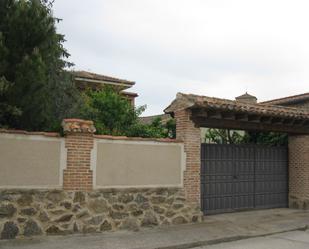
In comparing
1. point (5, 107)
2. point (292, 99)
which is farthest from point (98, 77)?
point (5, 107)

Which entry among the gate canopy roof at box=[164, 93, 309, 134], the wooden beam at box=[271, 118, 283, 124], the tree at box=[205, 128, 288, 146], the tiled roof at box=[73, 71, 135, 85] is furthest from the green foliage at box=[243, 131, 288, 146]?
the tiled roof at box=[73, 71, 135, 85]

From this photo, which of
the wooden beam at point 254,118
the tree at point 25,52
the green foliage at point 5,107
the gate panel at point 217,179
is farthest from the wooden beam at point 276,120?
the green foliage at point 5,107

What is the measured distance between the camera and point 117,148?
33.7 ft

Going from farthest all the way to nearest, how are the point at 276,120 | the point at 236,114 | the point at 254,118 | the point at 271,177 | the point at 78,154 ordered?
the point at 271,177 < the point at 276,120 < the point at 254,118 < the point at 236,114 < the point at 78,154

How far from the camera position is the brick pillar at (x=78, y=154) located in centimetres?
948

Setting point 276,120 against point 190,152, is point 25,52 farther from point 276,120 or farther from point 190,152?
point 276,120

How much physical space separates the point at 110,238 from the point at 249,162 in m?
6.19

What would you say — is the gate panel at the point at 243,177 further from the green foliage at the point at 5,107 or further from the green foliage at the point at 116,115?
the green foliage at the point at 5,107

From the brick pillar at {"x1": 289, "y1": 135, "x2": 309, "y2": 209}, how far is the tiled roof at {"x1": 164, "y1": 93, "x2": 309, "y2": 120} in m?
1.63

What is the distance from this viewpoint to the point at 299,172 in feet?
47.4

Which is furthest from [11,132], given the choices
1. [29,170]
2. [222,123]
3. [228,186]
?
[228,186]

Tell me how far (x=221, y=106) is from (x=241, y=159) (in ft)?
9.16

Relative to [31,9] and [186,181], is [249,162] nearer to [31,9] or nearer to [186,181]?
[186,181]

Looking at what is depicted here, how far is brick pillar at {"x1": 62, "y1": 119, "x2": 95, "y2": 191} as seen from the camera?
9477 millimetres
